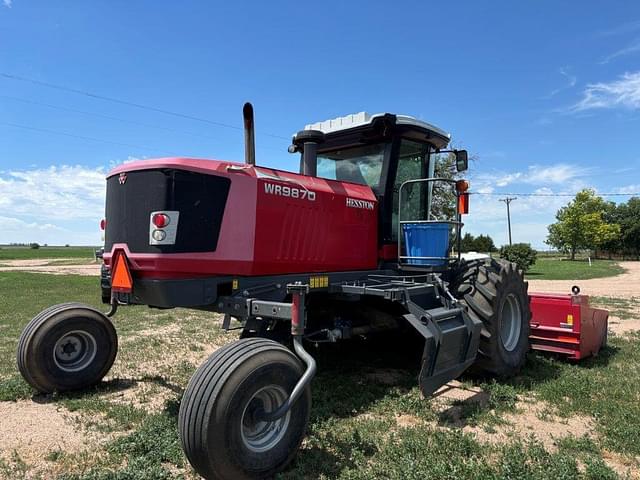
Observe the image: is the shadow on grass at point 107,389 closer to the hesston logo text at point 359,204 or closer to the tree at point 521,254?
the hesston logo text at point 359,204

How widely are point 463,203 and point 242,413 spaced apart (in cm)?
351

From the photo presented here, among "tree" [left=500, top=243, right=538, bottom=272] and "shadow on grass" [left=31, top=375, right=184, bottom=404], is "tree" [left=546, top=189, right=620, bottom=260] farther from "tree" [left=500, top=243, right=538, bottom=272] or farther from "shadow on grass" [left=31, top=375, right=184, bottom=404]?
"shadow on grass" [left=31, top=375, right=184, bottom=404]

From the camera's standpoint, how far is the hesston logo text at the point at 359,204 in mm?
5320

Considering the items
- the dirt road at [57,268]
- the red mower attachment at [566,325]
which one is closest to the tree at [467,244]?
the red mower attachment at [566,325]

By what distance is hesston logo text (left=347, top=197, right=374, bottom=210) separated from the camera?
5.32 meters

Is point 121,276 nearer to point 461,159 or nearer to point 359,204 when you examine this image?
point 359,204

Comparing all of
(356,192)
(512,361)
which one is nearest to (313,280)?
(356,192)

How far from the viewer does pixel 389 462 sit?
3.50 meters

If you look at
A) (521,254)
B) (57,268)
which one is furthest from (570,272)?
(57,268)

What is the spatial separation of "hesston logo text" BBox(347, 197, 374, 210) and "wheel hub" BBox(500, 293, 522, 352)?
1977 millimetres

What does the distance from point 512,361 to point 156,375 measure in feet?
13.5

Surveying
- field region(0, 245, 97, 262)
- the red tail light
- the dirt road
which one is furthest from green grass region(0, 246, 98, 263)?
the red tail light

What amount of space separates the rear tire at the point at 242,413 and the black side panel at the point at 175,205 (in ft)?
3.44

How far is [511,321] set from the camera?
5.97m
